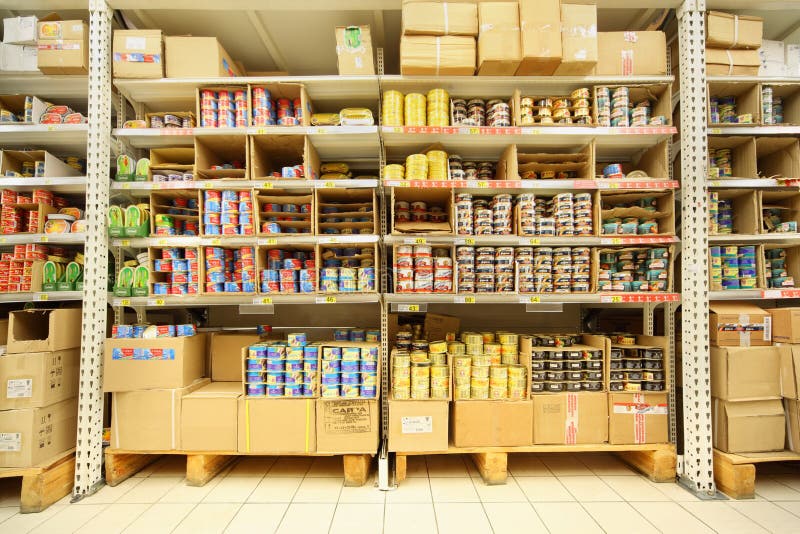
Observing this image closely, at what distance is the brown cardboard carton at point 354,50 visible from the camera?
2527mm

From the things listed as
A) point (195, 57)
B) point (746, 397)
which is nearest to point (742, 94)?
point (746, 397)

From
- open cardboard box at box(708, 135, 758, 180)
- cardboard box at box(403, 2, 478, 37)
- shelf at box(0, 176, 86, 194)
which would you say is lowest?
shelf at box(0, 176, 86, 194)

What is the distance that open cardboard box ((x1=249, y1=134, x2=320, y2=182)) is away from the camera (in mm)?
2596

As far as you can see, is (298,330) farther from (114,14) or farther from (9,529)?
(114,14)

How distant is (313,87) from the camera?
268 cm

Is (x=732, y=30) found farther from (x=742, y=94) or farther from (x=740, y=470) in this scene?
(x=740, y=470)

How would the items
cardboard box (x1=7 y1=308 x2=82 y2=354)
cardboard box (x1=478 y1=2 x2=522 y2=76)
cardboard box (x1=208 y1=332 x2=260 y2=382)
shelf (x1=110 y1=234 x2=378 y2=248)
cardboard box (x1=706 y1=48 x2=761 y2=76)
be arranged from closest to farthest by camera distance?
cardboard box (x1=7 y1=308 x2=82 y2=354) < cardboard box (x1=478 y1=2 x2=522 y2=76) < shelf (x1=110 y1=234 x2=378 y2=248) < cardboard box (x1=706 y1=48 x2=761 y2=76) < cardboard box (x1=208 y1=332 x2=260 y2=382)

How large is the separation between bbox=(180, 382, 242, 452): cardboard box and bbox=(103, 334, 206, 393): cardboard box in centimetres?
19

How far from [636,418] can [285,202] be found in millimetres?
2924

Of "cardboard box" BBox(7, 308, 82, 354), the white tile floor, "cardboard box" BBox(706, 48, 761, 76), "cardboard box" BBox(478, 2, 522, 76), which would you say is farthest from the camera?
"cardboard box" BBox(706, 48, 761, 76)

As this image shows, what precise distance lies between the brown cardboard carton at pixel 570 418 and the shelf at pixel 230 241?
5.40 feet

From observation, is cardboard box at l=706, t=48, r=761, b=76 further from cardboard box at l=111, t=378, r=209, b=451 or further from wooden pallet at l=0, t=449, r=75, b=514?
wooden pallet at l=0, t=449, r=75, b=514

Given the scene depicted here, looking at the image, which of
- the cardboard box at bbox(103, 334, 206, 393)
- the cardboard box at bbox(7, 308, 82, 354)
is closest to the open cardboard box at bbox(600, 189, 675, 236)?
the cardboard box at bbox(103, 334, 206, 393)

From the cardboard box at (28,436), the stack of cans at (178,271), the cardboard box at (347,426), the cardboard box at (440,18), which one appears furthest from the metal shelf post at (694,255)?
the cardboard box at (28,436)
